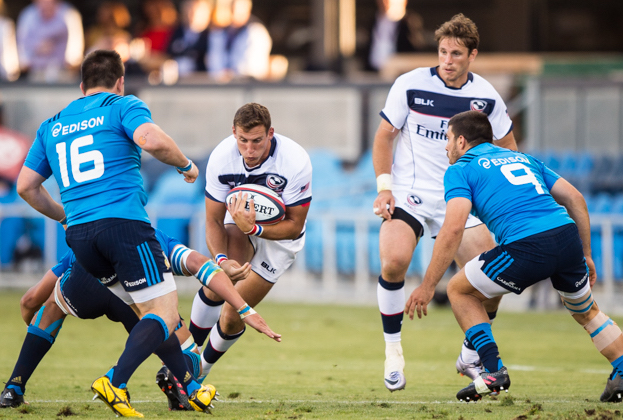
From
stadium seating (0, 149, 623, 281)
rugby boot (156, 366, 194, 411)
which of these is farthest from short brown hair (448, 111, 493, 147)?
stadium seating (0, 149, 623, 281)

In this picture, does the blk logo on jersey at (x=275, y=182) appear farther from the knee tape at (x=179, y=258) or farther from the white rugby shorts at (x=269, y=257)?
the knee tape at (x=179, y=258)

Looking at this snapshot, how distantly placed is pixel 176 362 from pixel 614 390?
300 centimetres

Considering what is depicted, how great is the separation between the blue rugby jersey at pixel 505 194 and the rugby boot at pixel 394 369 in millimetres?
1345

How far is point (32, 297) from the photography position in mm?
6152

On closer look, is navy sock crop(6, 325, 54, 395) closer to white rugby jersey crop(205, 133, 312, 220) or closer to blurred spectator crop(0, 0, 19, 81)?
white rugby jersey crop(205, 133, 312, 220)

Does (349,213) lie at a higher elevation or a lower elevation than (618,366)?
lower

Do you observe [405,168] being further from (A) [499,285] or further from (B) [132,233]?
(B) [132,233]

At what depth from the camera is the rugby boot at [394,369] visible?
6523 millimetres

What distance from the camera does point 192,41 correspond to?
1641 cm

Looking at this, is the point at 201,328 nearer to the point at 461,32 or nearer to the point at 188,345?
the point at 188,345

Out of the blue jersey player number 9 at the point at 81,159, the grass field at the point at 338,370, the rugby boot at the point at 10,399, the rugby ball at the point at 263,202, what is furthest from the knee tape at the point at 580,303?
the rugby boot at the point at 10,399

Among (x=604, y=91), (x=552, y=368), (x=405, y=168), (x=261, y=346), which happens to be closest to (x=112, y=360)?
(x=261, y=346)

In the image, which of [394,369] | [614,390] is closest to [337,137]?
[394,369]

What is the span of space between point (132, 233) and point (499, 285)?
246 cm
